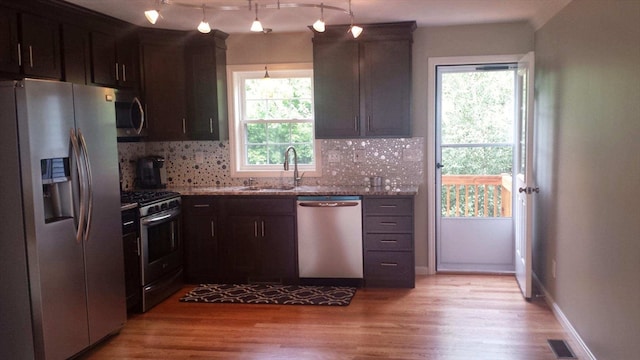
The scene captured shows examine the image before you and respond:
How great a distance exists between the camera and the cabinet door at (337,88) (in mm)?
Answer: 5125

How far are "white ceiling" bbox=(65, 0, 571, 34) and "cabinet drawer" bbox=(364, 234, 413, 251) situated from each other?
1.92m

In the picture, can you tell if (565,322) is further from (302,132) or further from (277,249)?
(302,132)

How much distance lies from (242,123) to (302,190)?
3.48 feet

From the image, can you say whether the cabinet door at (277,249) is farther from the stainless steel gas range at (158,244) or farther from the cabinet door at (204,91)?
the cabinet door at (204,91)

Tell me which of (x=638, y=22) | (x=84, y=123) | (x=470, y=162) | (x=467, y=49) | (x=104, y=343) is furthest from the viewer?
(x=470, y=162)

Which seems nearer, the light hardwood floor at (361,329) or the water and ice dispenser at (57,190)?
the water and ice dispenser at (57,190)

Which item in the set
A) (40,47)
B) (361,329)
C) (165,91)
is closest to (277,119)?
(165,91)

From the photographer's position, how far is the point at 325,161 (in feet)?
18.0

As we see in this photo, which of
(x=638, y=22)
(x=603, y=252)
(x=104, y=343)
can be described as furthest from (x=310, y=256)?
(x=638, y=22)

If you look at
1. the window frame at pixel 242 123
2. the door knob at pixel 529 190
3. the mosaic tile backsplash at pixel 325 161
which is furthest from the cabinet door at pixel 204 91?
the door knob at pixel 529 190

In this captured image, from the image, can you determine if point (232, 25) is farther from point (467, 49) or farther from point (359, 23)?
point (467, 49)

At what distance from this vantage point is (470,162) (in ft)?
18.2

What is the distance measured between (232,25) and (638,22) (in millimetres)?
3394

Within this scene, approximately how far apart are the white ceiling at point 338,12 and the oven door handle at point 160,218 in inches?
65.2
